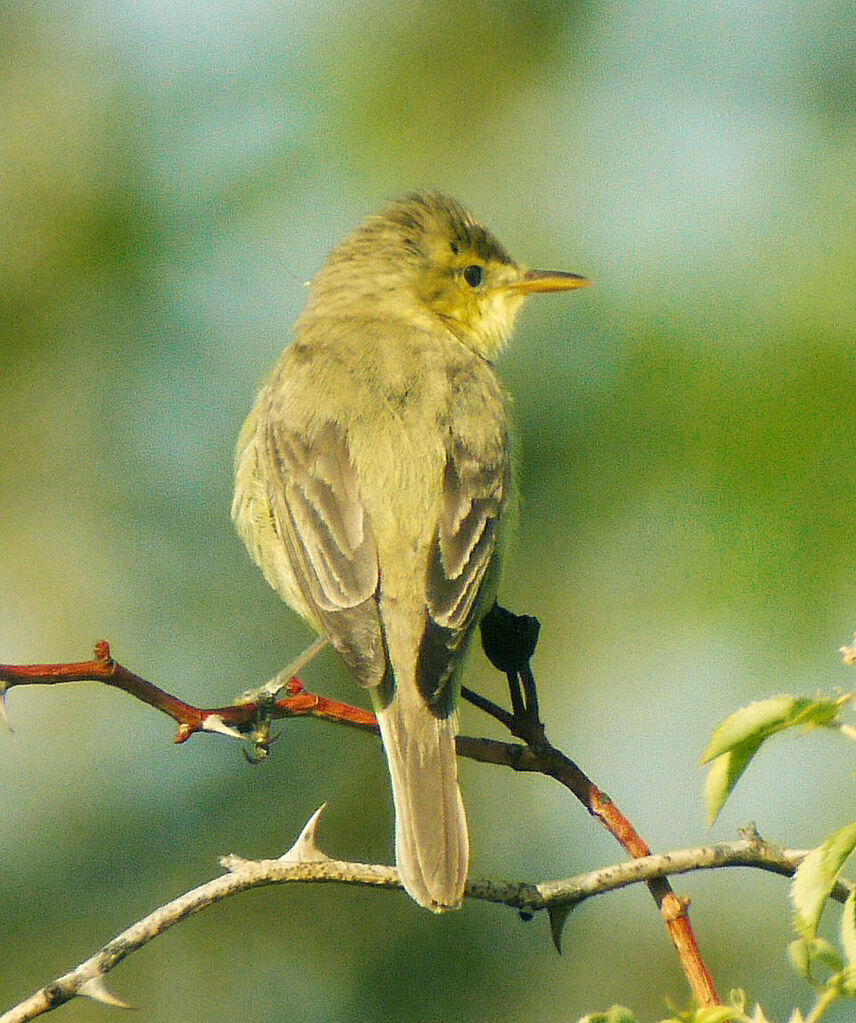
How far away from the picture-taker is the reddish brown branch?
7.70 feet

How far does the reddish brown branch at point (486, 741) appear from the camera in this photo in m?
2.35

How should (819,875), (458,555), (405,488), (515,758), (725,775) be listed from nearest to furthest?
(819,875), (725,775), (515,758), (458,555), (405,488)

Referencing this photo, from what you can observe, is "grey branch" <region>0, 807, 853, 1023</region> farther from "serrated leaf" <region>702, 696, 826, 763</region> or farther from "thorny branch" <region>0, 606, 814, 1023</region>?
"serrated leaf" <region>702, 696, 826, 763</region>

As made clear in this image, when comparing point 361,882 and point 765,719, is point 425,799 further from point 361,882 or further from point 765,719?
point 765,719

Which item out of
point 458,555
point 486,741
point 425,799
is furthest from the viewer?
point 458,555

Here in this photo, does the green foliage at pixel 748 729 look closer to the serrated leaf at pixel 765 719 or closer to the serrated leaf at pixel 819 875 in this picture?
the serrated leaf at pixel 765 719

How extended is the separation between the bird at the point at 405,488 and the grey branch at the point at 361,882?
2.73ft

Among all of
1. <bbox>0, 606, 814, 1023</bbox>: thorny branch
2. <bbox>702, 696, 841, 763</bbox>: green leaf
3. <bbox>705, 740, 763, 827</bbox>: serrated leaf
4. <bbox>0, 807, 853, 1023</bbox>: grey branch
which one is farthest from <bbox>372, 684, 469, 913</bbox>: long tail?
<bbox>702, 696, 841, 763</bbox>: green leaf

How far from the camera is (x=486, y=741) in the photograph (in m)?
2.98

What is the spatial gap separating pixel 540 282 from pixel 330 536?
1952 millimetres

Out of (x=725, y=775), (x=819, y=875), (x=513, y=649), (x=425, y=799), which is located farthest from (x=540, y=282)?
(x=819, y=875)

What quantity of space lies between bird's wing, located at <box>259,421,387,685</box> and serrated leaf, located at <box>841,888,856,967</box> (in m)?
2.02

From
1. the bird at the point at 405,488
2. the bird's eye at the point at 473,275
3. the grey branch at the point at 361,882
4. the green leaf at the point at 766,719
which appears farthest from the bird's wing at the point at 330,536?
the green leaf at the point at 766,719

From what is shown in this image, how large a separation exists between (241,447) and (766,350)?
1.92 m
